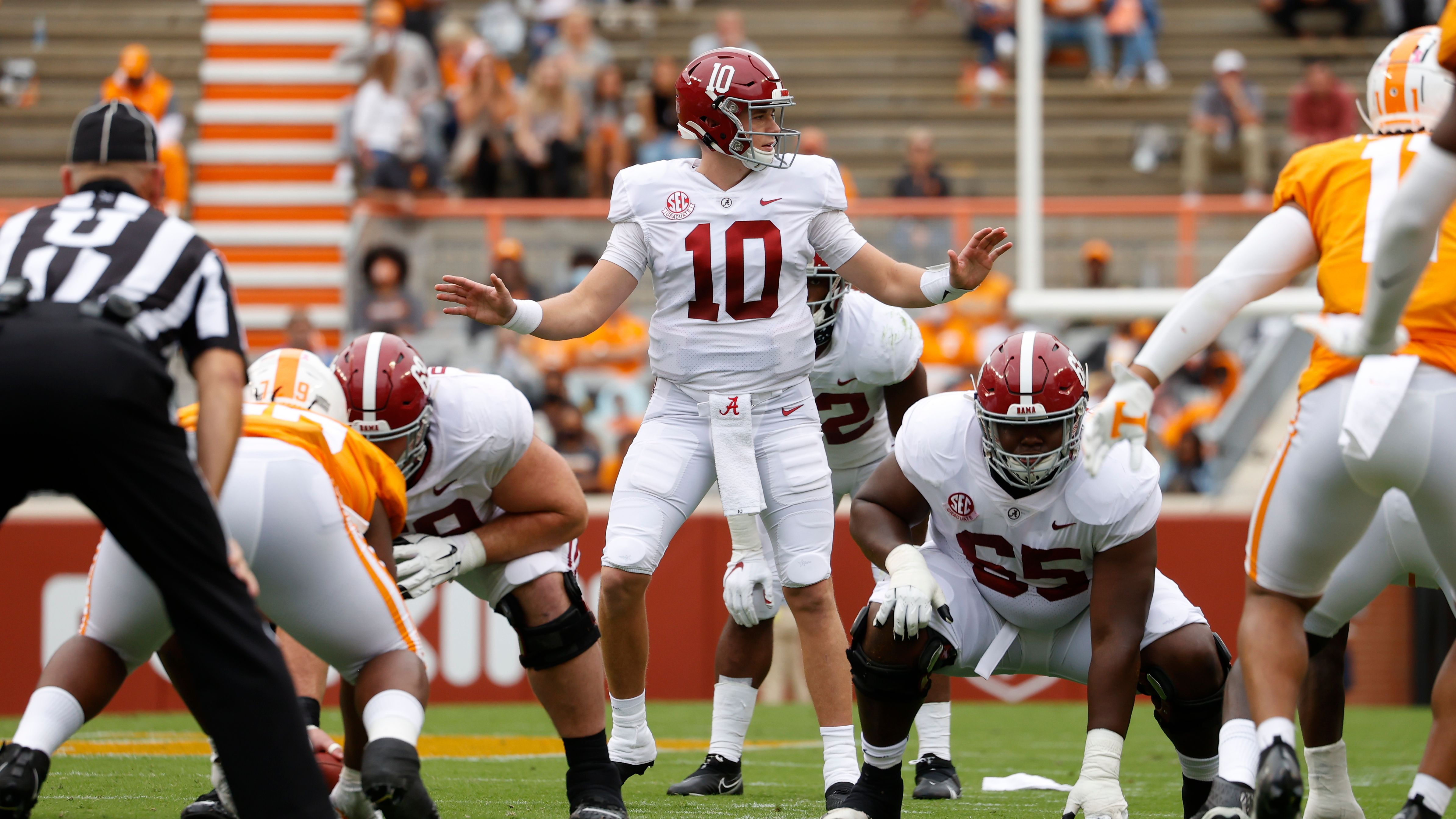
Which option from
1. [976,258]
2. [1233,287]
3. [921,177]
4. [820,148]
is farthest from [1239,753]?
[820,148]

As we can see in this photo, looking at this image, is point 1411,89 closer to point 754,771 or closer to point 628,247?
point 628,247

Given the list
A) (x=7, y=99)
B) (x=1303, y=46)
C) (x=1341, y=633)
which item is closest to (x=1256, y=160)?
(x=1303, y=46)

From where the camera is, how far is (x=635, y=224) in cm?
475

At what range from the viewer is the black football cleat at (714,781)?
5105 millimetres

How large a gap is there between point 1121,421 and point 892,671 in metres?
0.93

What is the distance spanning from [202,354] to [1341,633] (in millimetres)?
3178

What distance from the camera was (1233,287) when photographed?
353 cm

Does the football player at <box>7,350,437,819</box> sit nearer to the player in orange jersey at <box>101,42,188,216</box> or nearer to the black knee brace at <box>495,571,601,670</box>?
the black knee brace at <box>495,571,601,670</box>

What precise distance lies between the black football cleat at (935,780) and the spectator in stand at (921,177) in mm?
7005

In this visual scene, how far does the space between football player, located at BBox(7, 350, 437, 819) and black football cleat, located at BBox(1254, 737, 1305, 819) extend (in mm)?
1704

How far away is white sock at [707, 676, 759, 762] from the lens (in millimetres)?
5277

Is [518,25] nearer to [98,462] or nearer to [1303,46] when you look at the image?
[1303,46]

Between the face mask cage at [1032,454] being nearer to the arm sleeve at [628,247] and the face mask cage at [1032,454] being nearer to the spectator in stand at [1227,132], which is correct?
the arm sleeve at [628,247]

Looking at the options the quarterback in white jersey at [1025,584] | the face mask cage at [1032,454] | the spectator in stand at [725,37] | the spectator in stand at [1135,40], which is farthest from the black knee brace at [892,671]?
the spectator in stand at [1135,40]
